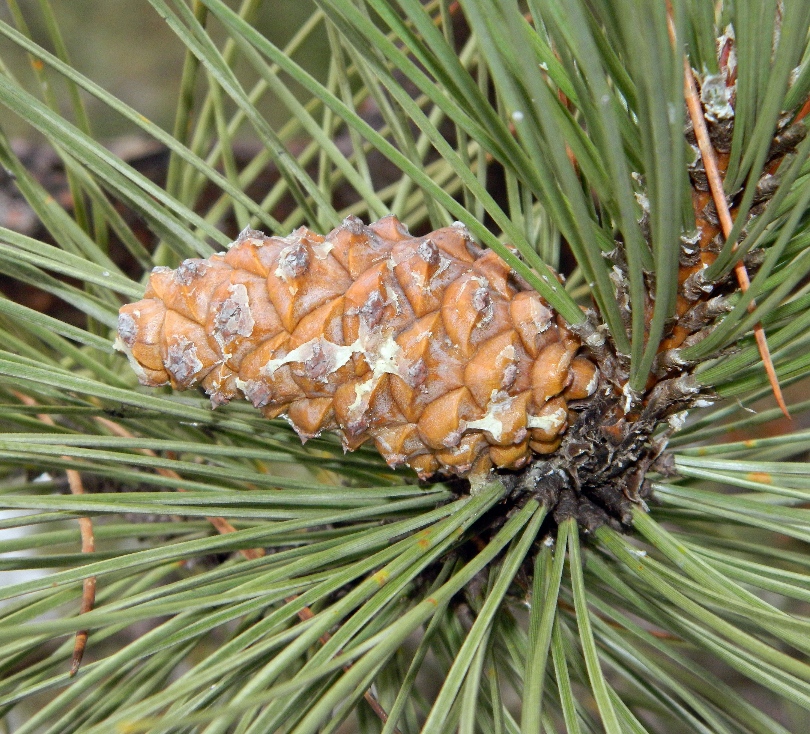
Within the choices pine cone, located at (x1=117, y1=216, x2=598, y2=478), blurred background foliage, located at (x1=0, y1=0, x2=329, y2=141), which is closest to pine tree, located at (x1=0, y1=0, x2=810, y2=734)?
pine cone, located at (x1=117, y1=216, x2=598, y2=478)

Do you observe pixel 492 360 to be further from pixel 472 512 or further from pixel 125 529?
pixel 125 529

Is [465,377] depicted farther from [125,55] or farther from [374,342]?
[125,55]

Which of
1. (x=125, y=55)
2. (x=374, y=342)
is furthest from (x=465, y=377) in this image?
(x=125, y=55)

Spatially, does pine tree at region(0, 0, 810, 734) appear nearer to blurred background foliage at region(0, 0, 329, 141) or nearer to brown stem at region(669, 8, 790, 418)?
brown stem at region(669, 8, 790, 418)

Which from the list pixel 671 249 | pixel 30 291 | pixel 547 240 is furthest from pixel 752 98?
pixel 30 291

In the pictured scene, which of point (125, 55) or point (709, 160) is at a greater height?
point (125, 55)

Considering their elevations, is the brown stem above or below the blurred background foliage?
below

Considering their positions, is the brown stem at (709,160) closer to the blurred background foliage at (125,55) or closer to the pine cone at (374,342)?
the pine cone at (374,342)

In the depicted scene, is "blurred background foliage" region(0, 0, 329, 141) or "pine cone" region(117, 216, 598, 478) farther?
"blurred background foliage" region(0, 0, 329, 141)
